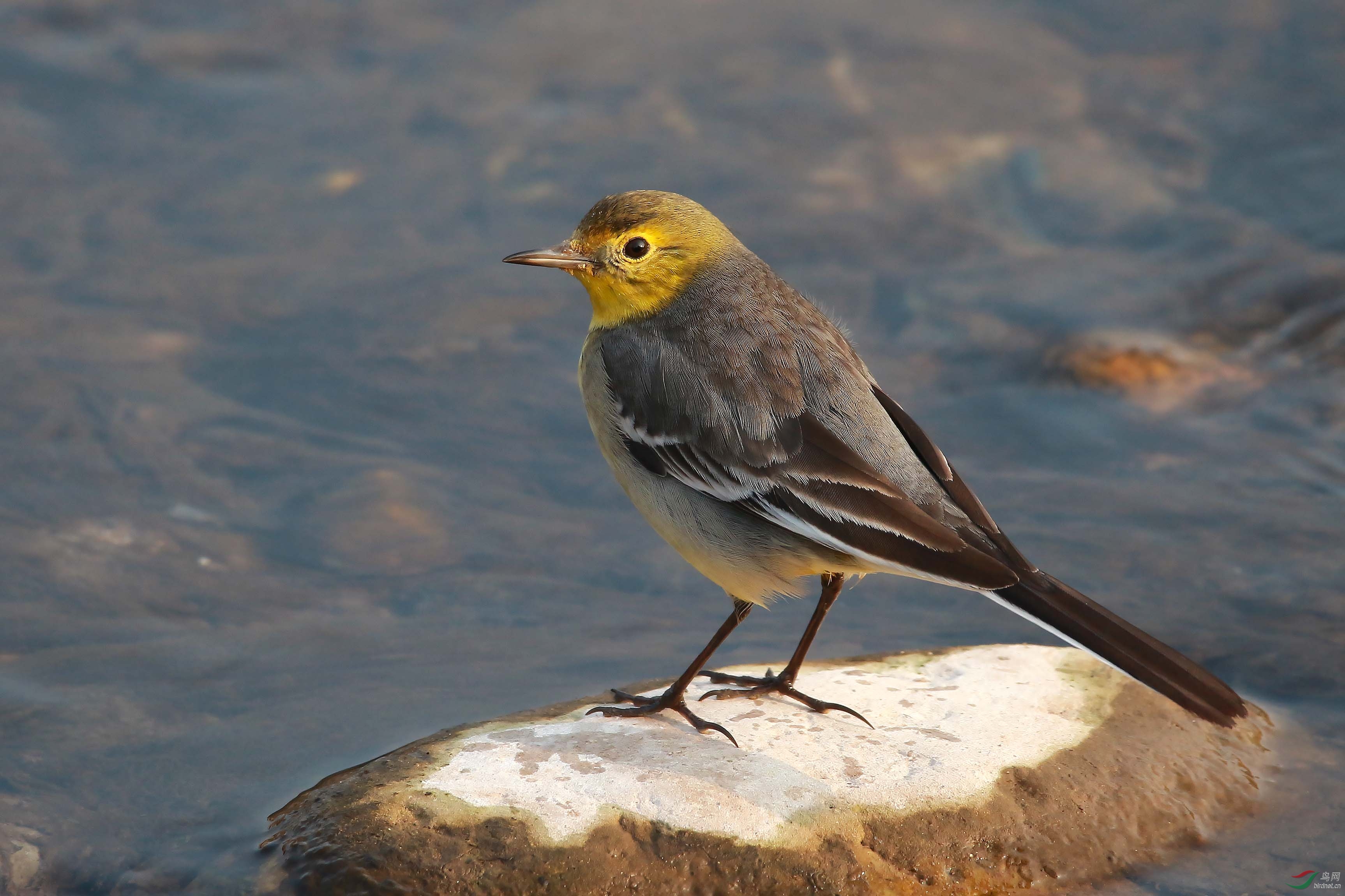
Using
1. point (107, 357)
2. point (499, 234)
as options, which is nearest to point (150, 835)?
point (107, 357)

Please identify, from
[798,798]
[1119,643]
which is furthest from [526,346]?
[1119,643]

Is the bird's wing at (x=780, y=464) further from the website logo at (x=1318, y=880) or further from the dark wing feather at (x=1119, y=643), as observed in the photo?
the website logo at (x=1318, y=880)

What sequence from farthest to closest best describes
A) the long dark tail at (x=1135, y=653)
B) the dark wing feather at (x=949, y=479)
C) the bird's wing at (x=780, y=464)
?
the dark wing feather at (x=949, y=479) → the bird's wing at (x=780, y=464) → the long dark tail at (x=1135, y=653)

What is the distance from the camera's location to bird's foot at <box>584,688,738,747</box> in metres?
5.82

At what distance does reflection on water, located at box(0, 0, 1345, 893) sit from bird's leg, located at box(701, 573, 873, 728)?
0.88m

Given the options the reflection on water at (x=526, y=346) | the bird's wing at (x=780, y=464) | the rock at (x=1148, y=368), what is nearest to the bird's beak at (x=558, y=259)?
the bird's wing at (x=780, y=464)

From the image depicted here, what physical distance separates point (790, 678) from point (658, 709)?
60 cm

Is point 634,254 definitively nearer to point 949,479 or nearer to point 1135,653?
point 949,479

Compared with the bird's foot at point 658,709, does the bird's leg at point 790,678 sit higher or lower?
higher

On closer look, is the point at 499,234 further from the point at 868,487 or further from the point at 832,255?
the point at 868,487

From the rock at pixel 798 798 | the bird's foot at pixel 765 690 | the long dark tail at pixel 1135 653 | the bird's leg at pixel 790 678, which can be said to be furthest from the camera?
the bird's leg at pixel 790 678

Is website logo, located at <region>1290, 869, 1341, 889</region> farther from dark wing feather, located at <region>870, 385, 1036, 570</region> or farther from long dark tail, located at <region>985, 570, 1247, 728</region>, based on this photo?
dark wing feather, located at <region>870, 385, 1036, 570</region>

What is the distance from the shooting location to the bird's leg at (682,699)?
585 cm

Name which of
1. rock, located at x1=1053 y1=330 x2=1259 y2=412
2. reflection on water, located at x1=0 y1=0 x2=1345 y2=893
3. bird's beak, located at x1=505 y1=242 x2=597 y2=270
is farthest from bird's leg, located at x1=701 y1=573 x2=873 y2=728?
rock, located at x1=1053 y1=330 x2=1259 y2=412
